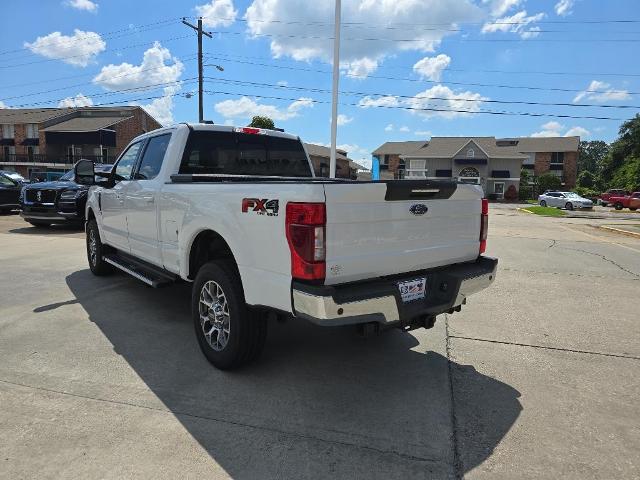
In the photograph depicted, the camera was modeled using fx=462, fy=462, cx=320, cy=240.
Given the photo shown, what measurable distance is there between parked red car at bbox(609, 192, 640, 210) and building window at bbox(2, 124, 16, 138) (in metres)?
67.5

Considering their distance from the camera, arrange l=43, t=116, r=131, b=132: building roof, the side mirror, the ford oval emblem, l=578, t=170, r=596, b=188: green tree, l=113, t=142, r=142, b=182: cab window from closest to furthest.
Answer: the ford oval emblem
l=113, t=142, r=142, b=182: cab window
the side mirror
l=43, t=116, r=131, b=132: building roof
l=578, t=170, r=596, b=188: green tree

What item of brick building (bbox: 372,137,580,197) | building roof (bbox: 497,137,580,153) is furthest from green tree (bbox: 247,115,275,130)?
building roof (bbox: 497,137,580,153)

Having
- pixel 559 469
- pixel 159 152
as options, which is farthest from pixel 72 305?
pixel 559 469

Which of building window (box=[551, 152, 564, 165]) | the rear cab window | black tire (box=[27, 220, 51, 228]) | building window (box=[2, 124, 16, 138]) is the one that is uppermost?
building window (box=[2, 124, 16, 138])

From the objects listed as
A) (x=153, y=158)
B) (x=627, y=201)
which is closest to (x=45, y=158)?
(x=153, y=158)

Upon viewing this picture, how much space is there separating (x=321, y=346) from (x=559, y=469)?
2276 millimetres

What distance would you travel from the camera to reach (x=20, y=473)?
2482 millimetres

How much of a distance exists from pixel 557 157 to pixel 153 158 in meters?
74.4

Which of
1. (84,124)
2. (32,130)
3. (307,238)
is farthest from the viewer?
(32,130)

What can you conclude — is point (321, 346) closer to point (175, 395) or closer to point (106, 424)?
point (175, 395)

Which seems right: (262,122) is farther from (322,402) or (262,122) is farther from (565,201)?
(322,402)

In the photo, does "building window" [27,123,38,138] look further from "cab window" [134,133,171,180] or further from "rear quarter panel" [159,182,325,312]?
"rear quarter panel" [159,182,325,312]

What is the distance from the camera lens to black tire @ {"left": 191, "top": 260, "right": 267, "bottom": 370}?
3.46 m

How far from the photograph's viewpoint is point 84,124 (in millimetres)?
55031
